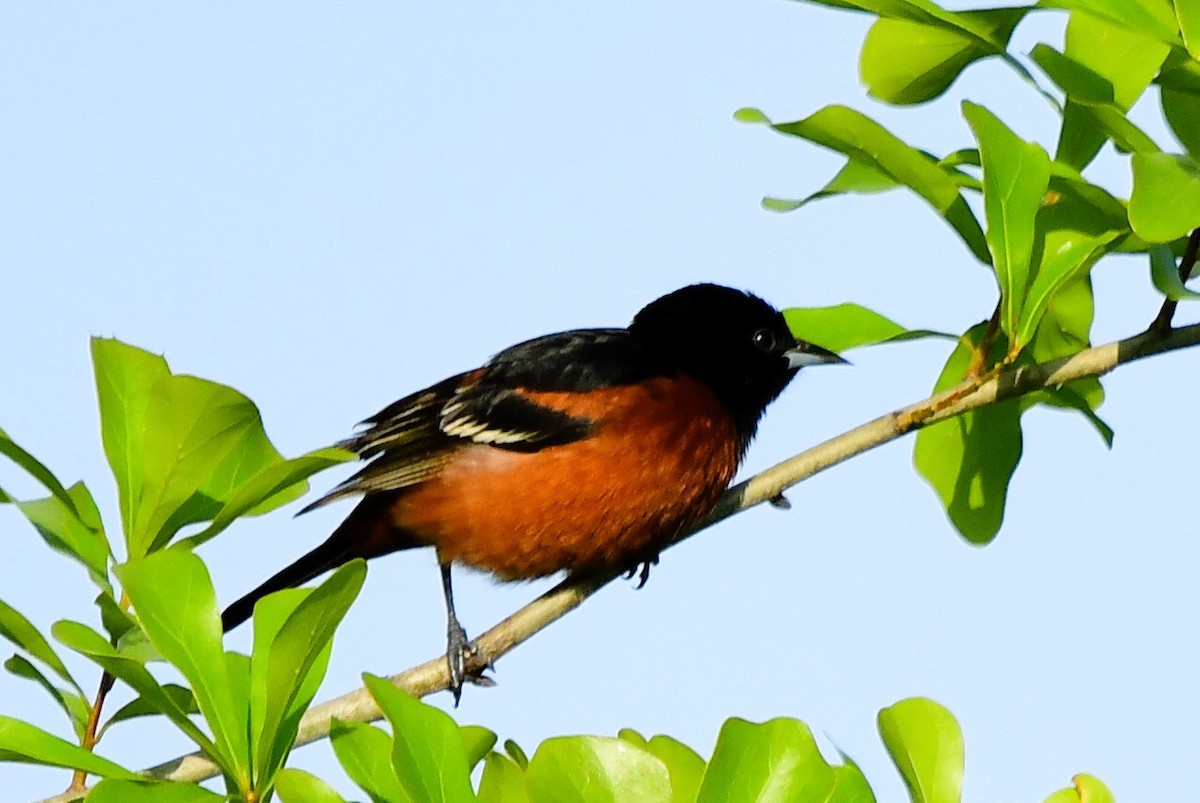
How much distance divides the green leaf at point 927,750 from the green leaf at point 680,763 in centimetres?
28

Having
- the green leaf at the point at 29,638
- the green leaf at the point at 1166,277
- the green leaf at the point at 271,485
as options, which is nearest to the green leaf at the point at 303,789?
the green leaf at the point at 271,485

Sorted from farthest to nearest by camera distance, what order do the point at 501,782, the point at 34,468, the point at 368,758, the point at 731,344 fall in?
1. the point at 731,344
2. the point at 34,468
3. the point at 501,782
4. the point at 368,758

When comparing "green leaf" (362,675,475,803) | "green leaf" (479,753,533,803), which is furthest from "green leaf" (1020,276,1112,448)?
"green leaf" (362,675,475,803)

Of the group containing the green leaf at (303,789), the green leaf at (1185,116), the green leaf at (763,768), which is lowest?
the green leaf at (763,768)

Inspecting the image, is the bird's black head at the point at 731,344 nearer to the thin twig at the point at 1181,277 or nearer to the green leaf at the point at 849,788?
the thin twig at the point at 1181,277

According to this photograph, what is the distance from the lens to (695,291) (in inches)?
185

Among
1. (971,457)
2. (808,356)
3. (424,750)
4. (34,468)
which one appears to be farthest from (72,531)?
(808,356)

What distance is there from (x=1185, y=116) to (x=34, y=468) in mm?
1845

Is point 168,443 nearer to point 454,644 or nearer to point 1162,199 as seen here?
point 1162,199

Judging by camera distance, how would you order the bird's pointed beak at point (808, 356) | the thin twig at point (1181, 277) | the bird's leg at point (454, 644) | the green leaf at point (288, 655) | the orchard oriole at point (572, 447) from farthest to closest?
the bird's pointed beak at point (808, 356), the orchard oriole at point (572, 447), the bird's leg at point (454, 644), the thin twig at point (1181, 277), the green leaf at point (288, 655)

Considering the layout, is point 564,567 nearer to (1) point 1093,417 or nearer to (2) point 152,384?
(1) point 1093,417

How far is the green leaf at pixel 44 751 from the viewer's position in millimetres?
1955

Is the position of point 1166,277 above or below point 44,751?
above

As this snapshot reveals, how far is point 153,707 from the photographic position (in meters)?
2.14
